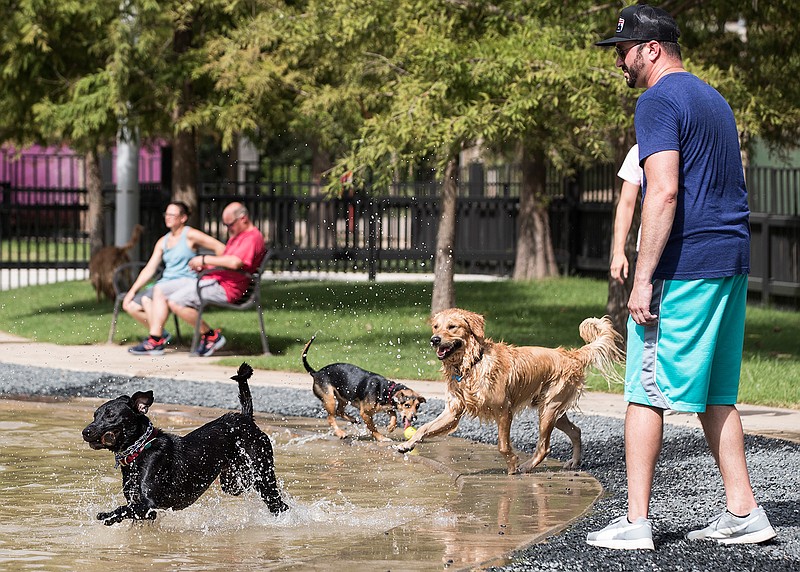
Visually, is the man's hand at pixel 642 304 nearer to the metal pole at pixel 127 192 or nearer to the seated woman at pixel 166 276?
the seated woman at pixel 166 276

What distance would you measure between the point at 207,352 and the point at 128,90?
6.00 meters

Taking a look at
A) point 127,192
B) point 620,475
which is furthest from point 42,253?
point 620,475

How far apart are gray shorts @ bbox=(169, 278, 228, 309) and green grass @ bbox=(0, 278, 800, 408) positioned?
0.65 meters

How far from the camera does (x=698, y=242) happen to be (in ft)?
17.1

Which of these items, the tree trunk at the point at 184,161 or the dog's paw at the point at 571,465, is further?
the tree trunk at the point at 184,161

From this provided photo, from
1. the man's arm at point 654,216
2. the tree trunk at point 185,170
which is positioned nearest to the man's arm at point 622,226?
the man's arm at point 654,216

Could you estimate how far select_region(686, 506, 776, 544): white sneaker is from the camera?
537 centimetres

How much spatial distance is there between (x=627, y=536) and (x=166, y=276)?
881cm

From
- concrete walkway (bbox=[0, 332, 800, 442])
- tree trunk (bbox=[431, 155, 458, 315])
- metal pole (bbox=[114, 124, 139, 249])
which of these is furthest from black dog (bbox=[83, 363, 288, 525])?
metal pole (bbox=[114, 124, 139, 249])

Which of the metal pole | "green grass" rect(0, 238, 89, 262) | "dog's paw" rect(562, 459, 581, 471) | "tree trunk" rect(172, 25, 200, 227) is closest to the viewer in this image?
"dog's paw" rect(562, 459, 581, 471)

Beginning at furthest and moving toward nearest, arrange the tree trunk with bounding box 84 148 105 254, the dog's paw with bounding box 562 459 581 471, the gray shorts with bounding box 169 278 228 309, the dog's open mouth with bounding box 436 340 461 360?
the tree trunk with bounding box 84 148 105 254 < the gray shorts with bounding box 169 278 228 309 < the dog's paw with bounding box 562 459 581 471 < the dog's open mouth with bounding box 436 340 461 360

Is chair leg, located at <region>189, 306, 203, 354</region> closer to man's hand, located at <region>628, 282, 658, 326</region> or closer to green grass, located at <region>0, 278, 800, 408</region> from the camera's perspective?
green grass, located at <region>0, 278, 800, 408</region>

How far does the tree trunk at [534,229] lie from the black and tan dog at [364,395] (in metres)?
14.9

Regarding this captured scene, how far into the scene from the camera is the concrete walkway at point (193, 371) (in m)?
9.11
